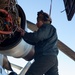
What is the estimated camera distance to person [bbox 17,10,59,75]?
467 cm

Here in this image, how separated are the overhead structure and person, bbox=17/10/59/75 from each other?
203cm

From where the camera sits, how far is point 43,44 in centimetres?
486

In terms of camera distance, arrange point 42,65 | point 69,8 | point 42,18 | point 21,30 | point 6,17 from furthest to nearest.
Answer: point 69,8 < point 42,18 < point 42,65 < point 21,30 < point 6,17

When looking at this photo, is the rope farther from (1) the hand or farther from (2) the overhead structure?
(2) the overhead structure

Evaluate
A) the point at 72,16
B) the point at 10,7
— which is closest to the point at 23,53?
the point at 10,7

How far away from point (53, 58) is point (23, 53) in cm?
56

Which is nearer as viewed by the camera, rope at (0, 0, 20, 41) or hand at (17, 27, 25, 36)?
rope at (0, 0, 20, 41)

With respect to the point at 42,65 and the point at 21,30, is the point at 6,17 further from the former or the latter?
the point at 42,65

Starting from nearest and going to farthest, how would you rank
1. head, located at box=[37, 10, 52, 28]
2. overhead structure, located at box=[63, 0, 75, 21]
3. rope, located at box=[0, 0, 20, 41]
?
rope, located at box=[0, 0, 20, 41], head, located at box=[37, 10, 52, 28], overhead structure, located at box=[63, 0, 75, 21]

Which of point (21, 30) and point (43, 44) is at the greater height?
point (21, 30)

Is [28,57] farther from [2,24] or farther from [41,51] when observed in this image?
[2,24]

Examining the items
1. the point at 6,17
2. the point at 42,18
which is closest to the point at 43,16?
the point at 42,18

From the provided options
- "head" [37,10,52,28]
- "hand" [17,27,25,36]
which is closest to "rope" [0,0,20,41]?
"hand" [17,27,25,36]

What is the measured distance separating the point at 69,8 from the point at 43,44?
276 centimetres
